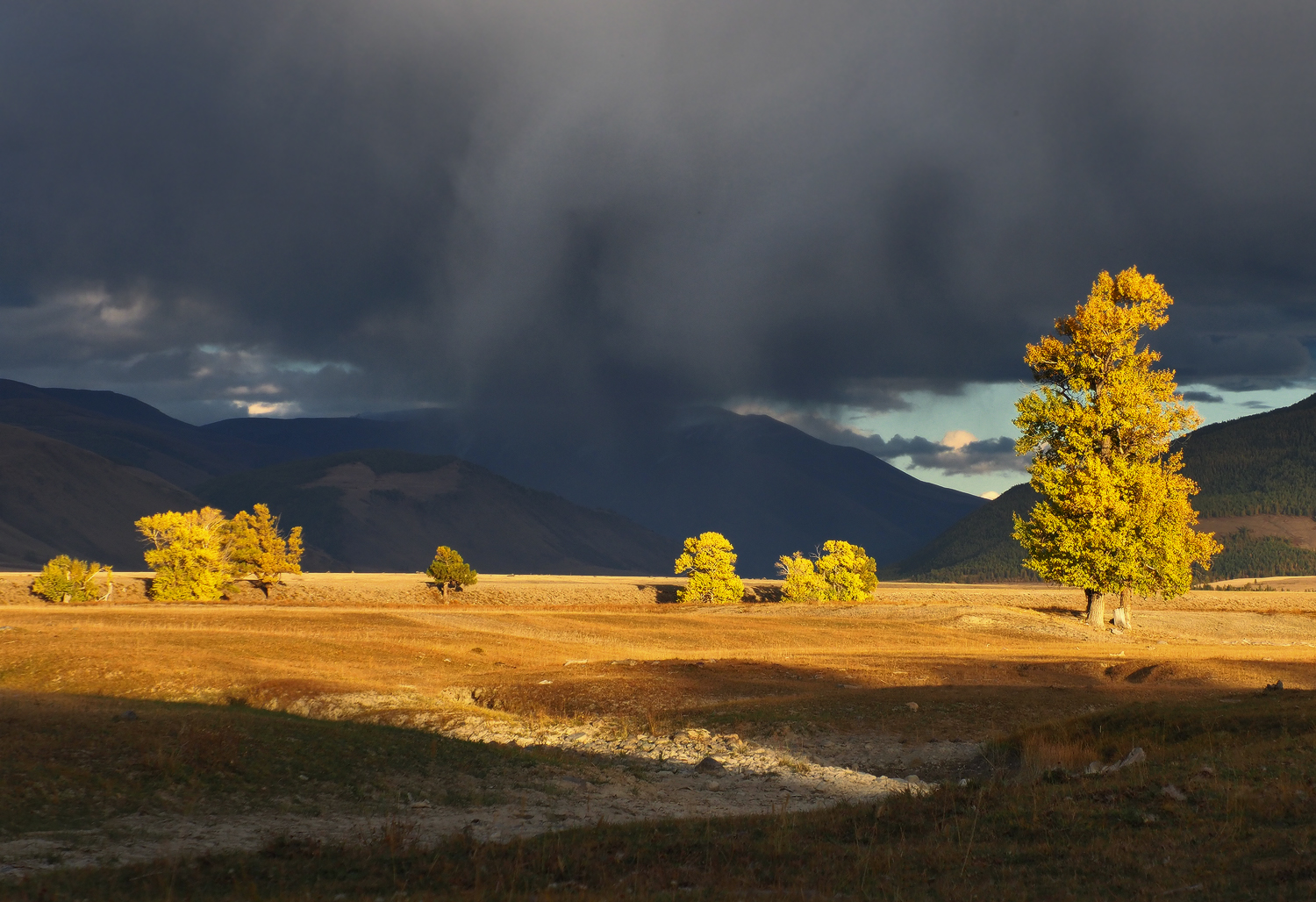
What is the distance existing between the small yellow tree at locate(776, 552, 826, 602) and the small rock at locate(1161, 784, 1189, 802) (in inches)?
3100

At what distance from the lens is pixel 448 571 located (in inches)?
4350

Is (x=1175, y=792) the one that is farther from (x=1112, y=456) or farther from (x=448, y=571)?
(x=448, y=571)

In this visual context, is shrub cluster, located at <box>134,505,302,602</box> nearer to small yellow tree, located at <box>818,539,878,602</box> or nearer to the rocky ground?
small yellow tree, located at <box>818,539,878,602</box>

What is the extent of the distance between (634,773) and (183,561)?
245 feet

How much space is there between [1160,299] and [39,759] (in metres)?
55.4

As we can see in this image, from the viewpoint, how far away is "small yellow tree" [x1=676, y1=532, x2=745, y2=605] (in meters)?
96.5

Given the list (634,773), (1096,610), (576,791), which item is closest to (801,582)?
(1096,610)

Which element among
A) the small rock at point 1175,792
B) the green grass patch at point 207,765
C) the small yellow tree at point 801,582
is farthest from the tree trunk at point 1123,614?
the green grass patch at point 207,765

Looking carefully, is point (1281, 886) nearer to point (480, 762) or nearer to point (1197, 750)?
point (1197, 750)

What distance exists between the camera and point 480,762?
18453 millimetres

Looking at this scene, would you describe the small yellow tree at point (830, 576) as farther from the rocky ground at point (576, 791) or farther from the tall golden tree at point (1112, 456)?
the rocky ground at point (576, 791)

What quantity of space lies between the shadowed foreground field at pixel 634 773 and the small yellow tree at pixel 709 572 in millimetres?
58323

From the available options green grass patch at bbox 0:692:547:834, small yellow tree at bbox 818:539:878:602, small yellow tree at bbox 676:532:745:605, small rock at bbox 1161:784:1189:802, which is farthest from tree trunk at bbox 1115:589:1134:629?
green grass patch at bbox 0:692:547:834

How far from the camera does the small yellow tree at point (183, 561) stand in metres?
78.3
